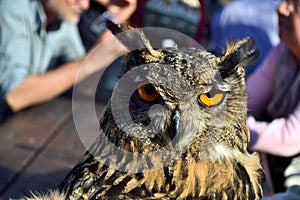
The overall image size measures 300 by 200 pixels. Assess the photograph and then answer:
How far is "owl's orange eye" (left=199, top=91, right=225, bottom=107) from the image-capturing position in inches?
61.7

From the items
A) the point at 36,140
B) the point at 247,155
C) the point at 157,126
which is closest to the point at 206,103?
the point at 157,126

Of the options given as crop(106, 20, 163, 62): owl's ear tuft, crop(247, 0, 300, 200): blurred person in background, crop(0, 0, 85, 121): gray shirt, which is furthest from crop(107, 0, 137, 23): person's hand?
crop(106, 20, 163, 62): owl's ear tuft

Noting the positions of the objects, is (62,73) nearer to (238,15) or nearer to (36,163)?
(36,163)

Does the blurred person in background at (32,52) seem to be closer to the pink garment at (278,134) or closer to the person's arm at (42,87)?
the person's arm at (42,87)

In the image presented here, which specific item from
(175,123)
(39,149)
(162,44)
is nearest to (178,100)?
(175,123)

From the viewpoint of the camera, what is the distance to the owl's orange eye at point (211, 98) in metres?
1.57

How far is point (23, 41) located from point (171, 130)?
4.73ft

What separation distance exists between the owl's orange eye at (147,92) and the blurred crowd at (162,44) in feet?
2.06

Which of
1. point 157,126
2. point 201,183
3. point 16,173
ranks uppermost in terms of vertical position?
point 157,126

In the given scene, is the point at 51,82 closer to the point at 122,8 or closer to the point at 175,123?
the point at 122,8

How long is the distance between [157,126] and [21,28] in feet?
4.70

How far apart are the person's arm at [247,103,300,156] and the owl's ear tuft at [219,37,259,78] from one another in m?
0.88

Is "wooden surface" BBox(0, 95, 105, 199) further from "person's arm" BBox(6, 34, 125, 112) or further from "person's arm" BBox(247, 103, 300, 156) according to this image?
"person's arm" BBox(247, 103, 300, 156)

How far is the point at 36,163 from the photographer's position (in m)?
2.33
